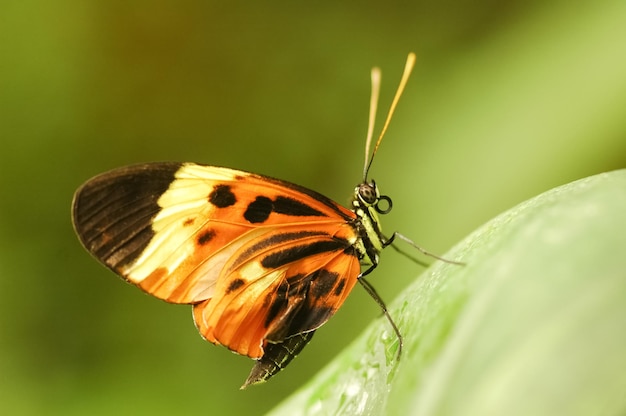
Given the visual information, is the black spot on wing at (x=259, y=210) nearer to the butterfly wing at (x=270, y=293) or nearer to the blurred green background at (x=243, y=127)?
the butterfly wing at (x=270, y=293)

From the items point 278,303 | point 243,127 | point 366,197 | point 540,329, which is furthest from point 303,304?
point 243,127

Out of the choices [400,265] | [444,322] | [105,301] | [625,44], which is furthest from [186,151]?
[444,322]

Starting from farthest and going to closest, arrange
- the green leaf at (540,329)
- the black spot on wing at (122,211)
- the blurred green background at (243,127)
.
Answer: the blurred green background at (243,127), the black spot on wing at (122,211), the green leaf at (540,329)

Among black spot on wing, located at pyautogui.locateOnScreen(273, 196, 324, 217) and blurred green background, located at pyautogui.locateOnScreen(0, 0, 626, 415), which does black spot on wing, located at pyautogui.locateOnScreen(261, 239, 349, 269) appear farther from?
blurred green background, located at pyautogui.locateOnScreen(0, 0, 626, 415)

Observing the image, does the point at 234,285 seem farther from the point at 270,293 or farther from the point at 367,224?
the point at 367,224

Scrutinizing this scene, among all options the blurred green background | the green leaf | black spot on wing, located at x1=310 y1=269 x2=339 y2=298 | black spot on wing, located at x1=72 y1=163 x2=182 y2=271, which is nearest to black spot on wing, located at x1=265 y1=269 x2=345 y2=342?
black spot on wing, located at x1=310 y1=269 x2=339 y2=298

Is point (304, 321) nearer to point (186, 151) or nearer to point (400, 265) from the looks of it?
point (400, 265)

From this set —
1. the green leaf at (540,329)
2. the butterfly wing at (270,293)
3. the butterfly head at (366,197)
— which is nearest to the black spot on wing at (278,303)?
the butterfly wing at (270,293)
